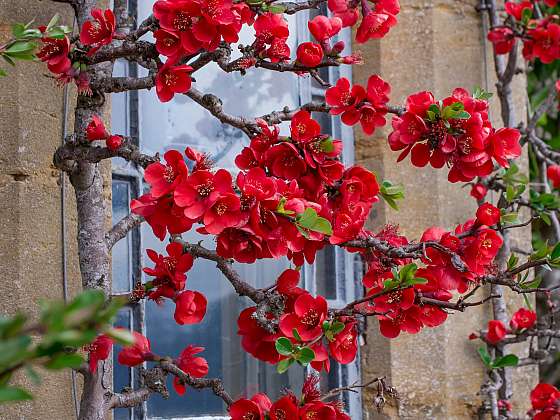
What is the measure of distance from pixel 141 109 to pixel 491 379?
1.19 meters

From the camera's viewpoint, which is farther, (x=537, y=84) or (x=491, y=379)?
(x=537, y=84)

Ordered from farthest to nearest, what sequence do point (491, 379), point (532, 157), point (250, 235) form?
point (532, 157), point (491, 379), point (250, 235)

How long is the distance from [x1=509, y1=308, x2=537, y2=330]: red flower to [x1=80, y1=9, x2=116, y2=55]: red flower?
1.41 meters

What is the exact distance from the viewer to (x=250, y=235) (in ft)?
4.11

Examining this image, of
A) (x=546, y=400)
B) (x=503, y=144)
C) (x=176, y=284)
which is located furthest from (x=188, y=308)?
(x=546, y=400)

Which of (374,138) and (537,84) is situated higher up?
(537,84)

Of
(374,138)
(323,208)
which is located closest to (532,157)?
(374,138)

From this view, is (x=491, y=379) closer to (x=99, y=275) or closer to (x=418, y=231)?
(x=418, y=231)

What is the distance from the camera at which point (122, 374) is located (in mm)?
1947

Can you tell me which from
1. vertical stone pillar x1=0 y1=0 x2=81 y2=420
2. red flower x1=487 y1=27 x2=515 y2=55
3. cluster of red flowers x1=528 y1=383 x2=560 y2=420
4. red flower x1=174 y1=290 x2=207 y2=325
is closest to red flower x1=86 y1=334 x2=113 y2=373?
red flower x1=174 y1=290 x2=207 y2=325

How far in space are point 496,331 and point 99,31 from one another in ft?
4.58

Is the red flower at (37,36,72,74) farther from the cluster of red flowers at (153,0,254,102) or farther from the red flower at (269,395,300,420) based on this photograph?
the red flower at (269,395,300,420)

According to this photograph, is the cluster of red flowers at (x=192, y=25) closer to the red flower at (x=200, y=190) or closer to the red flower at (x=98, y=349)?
the red flower at (x=200, y=190)

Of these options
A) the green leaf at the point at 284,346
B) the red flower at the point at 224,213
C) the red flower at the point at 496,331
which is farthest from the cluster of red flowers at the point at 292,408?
the red flower at the point at 496,331
